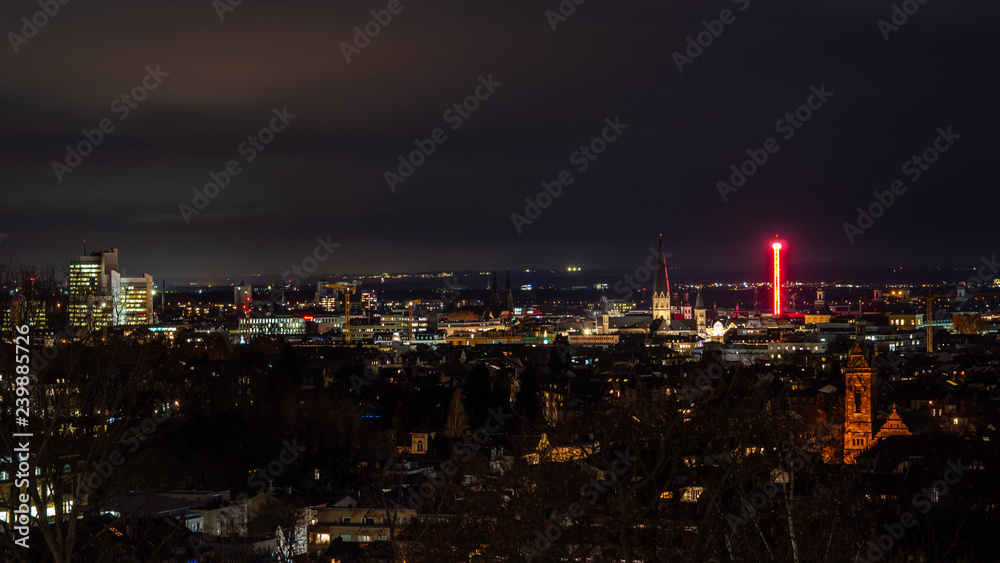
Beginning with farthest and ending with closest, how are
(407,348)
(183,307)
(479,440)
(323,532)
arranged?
1. (183,307)
2. (407,348)
3. (479,440)
4. (323,532)

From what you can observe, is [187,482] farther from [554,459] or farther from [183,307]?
[183,307]

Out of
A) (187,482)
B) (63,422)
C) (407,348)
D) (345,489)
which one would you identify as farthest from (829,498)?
(407,348)

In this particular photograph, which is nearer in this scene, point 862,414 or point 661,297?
point 862,414

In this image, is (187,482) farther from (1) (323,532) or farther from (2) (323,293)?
(2) (323,293)

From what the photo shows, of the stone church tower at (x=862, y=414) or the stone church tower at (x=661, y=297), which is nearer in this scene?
the stone church tower at (x=862, y=414)

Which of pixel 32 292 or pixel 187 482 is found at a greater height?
pixel 32 292

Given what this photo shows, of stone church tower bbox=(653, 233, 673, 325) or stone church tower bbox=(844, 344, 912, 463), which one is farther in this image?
stone church tower bbox=(653, 233, 673, 325)

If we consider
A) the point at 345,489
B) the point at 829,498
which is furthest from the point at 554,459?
the point at 345,489

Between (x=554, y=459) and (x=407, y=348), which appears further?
(x=407, y=348)

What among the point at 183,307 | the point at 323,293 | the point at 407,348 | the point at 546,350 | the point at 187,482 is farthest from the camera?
the point at 323,293
